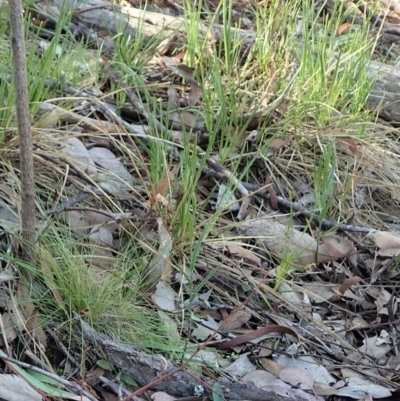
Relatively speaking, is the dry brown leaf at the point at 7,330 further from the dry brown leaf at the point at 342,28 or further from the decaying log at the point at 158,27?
the dry brown leaf at the point at 342,28

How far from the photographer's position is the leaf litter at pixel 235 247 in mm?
1898

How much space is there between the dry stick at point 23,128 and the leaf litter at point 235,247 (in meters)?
0.07

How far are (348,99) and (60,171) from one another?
4.57 feet

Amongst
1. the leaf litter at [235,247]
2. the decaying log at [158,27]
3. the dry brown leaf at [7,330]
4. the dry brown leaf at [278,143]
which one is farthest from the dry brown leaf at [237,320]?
the decaying log at [158,27]

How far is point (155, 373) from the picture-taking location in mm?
1722

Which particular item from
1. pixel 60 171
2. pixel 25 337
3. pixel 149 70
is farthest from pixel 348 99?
pixel 25 337

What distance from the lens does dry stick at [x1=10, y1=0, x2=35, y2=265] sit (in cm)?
156

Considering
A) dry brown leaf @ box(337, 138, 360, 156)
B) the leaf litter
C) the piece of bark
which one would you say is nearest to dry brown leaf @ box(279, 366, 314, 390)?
the leaf litter

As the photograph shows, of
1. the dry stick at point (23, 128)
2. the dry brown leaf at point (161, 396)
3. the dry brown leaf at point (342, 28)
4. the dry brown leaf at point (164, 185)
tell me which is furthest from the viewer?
the dry brown leaf at point (342, 28)

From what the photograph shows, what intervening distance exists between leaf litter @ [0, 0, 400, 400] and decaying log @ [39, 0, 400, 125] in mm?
432

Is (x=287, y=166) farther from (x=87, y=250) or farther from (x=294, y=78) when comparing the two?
(x=87, y=250)

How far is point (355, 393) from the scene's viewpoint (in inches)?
75.7

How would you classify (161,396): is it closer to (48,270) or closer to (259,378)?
(259,378)

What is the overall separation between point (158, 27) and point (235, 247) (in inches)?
55.8
